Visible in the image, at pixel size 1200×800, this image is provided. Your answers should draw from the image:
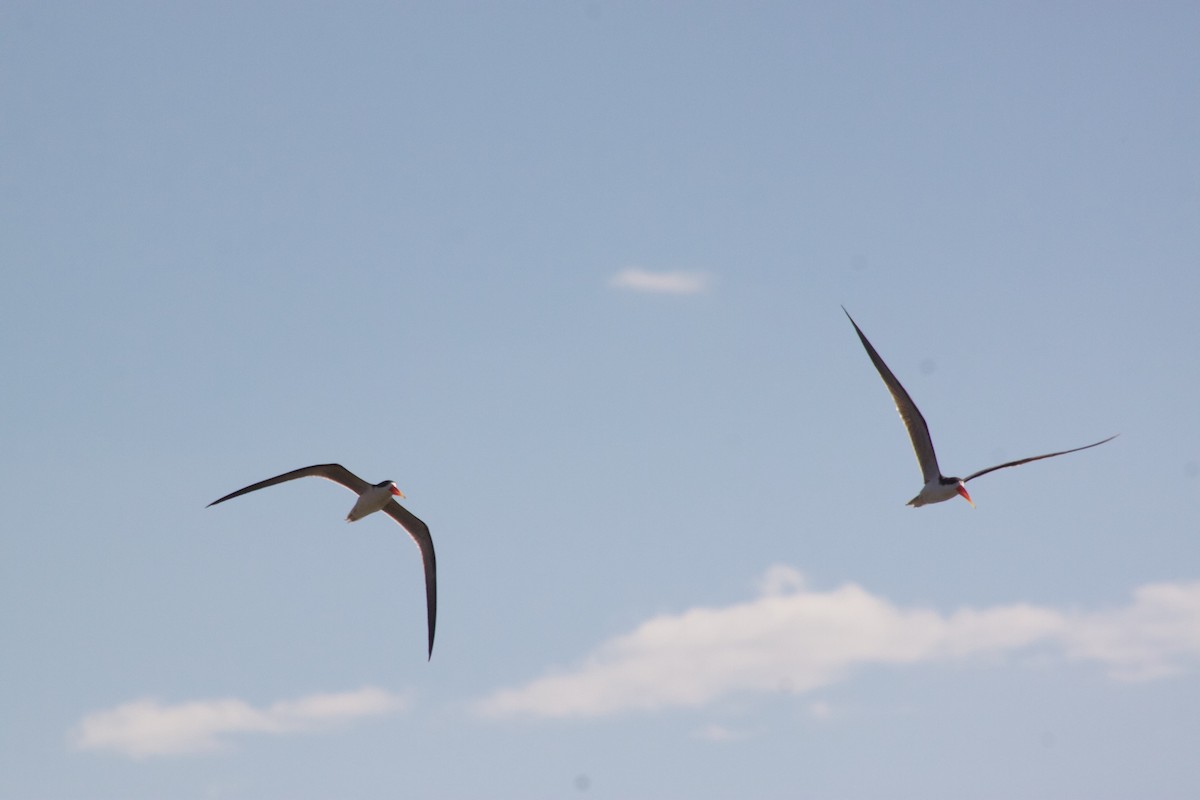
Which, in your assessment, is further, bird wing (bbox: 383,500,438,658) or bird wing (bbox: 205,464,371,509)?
bird wing (bbox: 383,500,438,658)

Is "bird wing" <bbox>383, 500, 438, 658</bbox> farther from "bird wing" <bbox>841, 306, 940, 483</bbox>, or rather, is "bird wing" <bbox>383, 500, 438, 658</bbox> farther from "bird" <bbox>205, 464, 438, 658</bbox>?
"bird wing" <bbox>841, 306, 940, 483</bbox>

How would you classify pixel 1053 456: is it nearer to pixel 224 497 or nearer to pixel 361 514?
pixel 361 514

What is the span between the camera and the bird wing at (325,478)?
1150 inches

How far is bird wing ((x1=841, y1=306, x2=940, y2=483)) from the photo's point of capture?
1316 inches

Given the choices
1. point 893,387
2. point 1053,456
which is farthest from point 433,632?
point 1053,456

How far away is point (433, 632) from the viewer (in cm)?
3694

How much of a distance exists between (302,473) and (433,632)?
24.8 ft

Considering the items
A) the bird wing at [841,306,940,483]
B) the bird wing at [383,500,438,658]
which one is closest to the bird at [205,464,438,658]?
the bird wing at [383,500,438,658]

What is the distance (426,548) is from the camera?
123 feet

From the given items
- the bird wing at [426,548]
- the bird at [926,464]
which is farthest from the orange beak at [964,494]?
the bird wing at [426,548]

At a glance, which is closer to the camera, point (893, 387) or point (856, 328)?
point (856, 328)

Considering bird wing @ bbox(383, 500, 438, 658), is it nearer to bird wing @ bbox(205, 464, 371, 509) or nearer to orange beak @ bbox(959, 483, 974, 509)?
bird wing @ bbox(205, 464, 371, 509)

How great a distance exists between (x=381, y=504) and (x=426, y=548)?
3.07 m

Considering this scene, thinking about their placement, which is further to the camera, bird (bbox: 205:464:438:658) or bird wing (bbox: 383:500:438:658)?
bird wing (bbox: 383:500:438:658)
